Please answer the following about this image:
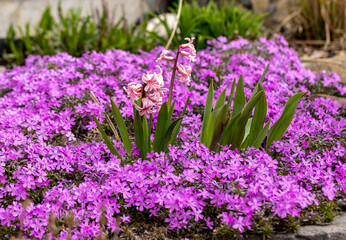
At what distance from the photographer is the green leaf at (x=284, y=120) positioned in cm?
274

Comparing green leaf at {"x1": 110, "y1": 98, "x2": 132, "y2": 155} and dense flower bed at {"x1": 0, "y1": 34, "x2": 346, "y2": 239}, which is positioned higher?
green leaf at {"x1": 110, "y1": 98, "x2": 132, "y2": 155}

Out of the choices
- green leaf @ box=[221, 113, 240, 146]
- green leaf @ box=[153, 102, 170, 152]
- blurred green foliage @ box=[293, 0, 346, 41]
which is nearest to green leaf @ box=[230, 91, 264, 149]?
green leaf @ box=[221, 113, 240, 146]

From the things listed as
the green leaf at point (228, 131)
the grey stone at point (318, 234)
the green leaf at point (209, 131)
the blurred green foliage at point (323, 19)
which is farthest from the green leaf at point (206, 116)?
the blurred green foliage at point (323, 19)

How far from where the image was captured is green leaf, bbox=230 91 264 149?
2.52 meters

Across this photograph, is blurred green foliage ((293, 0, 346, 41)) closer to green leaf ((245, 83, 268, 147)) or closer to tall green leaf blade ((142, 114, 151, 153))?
green leaf ((245, 83, 268, 147))

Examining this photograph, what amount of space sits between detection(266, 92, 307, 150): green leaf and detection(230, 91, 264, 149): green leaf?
0.27 m

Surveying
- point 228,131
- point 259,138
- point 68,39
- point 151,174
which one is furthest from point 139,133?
point 68,39

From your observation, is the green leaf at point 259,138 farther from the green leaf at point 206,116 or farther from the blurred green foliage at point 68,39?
the blurred green foliage at point 68,39

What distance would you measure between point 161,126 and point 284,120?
855 millimetres

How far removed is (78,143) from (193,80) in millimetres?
1442

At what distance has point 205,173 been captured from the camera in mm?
2480

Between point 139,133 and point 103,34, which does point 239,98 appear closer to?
point 139,133

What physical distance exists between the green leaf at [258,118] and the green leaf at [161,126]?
23.3 inches

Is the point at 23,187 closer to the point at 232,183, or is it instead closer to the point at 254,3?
the point at 232,183
